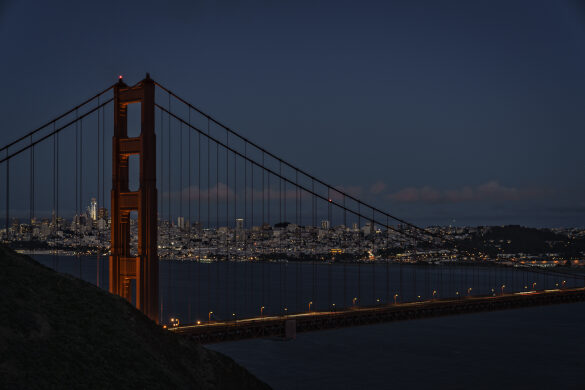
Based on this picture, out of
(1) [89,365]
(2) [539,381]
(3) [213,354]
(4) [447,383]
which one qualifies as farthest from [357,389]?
(1) [89,365]

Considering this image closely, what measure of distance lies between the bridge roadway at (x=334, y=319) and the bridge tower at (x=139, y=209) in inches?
100

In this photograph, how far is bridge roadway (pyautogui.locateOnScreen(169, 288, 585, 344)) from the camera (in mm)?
30531

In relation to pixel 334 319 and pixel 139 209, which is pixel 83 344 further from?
pixel 334 319

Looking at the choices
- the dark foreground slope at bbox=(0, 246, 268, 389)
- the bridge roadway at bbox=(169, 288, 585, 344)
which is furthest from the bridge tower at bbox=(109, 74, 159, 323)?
the dark foreground slope at bbox=(0, 246, 268, 389)

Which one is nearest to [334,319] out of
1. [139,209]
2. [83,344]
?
[139,209]

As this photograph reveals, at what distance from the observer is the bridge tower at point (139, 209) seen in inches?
1121

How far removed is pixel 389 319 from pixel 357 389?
8.73 meters

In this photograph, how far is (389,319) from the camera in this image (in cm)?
4003

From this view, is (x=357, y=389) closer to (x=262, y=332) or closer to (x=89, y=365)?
(x=262, y=332)

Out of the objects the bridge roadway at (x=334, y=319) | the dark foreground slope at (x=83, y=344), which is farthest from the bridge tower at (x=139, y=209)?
the dark foreground slope at (x=83, y=344)

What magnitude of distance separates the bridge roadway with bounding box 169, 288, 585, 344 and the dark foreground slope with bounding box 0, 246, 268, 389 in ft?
11.5

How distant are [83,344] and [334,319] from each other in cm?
1902

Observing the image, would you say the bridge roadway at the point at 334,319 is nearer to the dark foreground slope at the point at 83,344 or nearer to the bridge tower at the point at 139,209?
the bridge tower at the point at 139,209

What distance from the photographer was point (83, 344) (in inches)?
789
